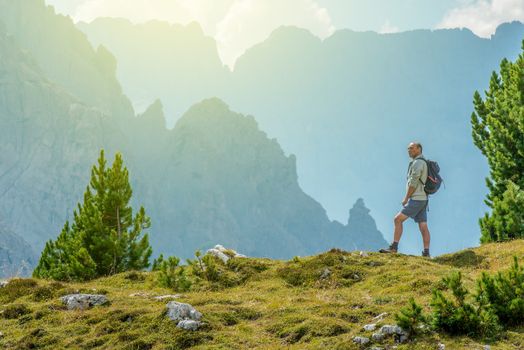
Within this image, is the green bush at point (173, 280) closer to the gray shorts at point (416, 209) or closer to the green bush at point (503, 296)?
the gray shorts at point (416, 209)

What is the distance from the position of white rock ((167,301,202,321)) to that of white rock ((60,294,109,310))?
3220 mm

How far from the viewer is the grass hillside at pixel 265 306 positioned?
30.6 ft

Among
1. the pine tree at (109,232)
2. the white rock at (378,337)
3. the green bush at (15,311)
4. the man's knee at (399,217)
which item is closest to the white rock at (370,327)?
the white rock at (378,337)

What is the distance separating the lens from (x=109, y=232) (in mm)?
24453

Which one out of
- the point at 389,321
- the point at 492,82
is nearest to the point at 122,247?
the point at 389,321

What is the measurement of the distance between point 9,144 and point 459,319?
211 m

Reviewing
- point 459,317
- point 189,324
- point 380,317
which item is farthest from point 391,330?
point 189,324

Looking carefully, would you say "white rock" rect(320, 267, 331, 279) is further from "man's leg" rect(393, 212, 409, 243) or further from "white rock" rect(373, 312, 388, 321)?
"white rock" rect(373, 312, 388, 321)

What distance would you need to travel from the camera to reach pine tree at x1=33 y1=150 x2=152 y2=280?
2309cm

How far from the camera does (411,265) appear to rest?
15195 millimetres

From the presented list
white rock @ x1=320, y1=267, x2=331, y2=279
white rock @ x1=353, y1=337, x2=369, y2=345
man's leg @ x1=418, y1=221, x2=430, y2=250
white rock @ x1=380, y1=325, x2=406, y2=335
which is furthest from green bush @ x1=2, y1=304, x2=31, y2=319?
man's leg @ x1=418, y1=221, x2=430, y2=250

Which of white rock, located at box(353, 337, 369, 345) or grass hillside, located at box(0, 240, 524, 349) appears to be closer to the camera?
white rock, located at box(353, 337, 369, 345)

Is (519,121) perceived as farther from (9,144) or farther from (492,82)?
(9,144)

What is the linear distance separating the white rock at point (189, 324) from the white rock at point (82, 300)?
374 centimetres
